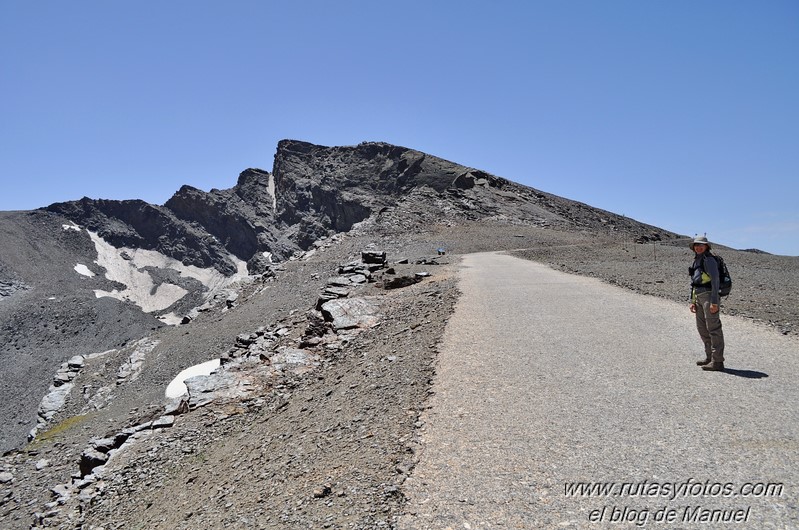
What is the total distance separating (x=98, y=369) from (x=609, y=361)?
2970cm

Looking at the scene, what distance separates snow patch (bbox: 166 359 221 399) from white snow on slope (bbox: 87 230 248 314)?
70160 millimetres

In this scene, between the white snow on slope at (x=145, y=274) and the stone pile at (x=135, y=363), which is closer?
the stone pile at (x=135, y=363)

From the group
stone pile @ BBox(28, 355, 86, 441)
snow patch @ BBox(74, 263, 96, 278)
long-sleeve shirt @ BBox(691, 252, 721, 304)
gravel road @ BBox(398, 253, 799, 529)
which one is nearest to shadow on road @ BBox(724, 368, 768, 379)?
gravel road @ BBox(398, 253, 799, 529)

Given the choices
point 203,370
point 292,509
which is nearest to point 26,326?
point 203,370

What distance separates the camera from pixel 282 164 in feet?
295

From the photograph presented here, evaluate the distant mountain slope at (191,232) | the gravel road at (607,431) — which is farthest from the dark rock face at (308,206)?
the gravel road at (607,431)

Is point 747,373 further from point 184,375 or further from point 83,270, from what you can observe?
point 83,270

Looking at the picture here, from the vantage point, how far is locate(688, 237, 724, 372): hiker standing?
7.36 m

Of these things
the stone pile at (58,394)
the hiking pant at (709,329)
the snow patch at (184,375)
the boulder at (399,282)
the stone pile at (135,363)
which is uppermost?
the hiking pant at (709,329)

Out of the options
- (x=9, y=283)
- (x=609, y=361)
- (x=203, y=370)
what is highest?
(x=609, y=361)

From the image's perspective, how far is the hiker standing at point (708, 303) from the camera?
290 inches

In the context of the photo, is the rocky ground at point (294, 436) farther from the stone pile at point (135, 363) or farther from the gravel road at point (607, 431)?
the stone pile at point (135, 363)

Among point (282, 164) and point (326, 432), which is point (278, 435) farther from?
→ point (282, 164)

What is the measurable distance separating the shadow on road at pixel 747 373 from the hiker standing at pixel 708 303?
0.12m
